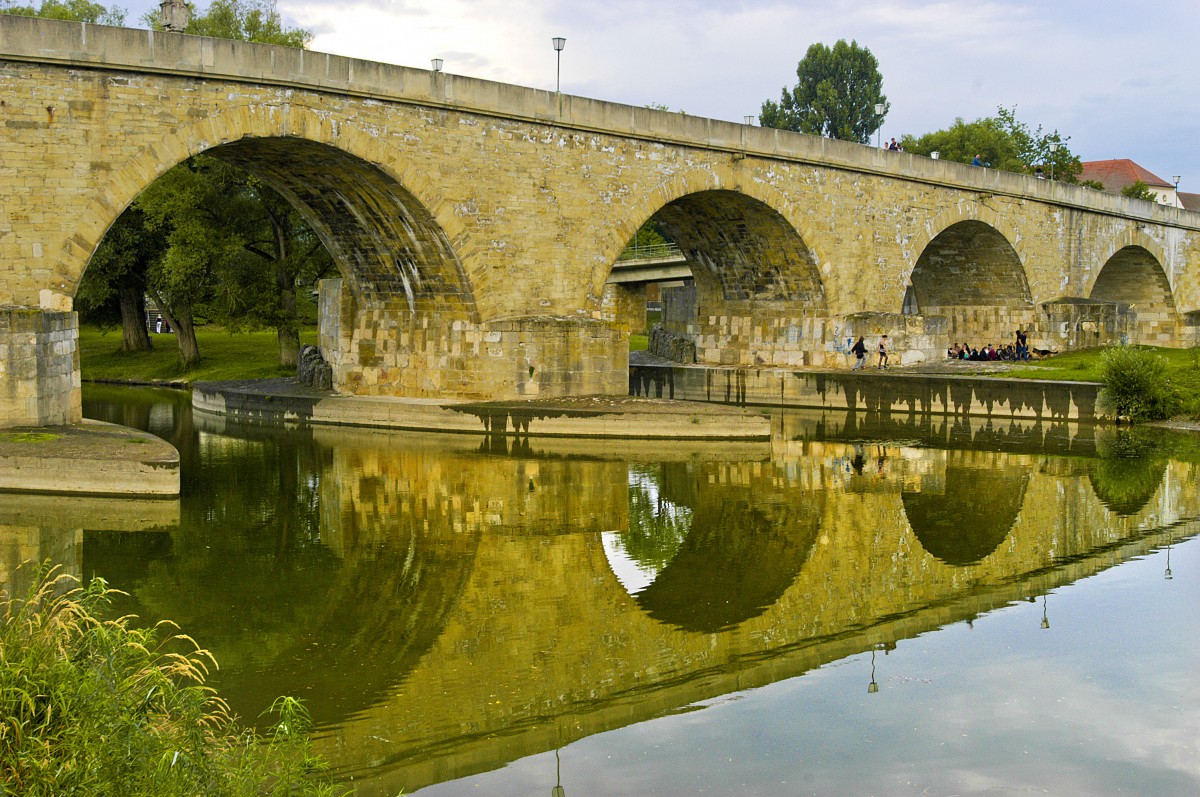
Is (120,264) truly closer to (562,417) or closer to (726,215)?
(726,215)

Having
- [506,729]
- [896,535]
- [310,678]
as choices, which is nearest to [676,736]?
[506,729]

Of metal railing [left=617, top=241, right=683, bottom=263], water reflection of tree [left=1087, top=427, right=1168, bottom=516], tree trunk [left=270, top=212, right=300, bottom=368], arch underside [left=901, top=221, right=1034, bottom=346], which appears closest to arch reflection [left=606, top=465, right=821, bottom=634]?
water reflection of tree [left=1087, top=427, right=1168, bottom=516]

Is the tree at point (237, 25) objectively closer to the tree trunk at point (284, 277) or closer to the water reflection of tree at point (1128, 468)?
the tree trunk at point (284, 277)

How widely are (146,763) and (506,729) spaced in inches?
97.8

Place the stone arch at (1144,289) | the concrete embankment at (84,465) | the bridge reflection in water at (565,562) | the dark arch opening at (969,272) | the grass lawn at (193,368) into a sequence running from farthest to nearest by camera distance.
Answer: the stone arch at (1144,289), the dark arch opening at (969,272), the grass lawn at (193,368), the concrete embankment at (84,465), the bridge reflection in water at (565,562)

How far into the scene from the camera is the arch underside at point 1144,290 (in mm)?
35375

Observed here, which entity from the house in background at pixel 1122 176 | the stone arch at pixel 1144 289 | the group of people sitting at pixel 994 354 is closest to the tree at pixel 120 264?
the group of people sitting at pixel 994 354

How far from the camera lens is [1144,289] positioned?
3609 cm

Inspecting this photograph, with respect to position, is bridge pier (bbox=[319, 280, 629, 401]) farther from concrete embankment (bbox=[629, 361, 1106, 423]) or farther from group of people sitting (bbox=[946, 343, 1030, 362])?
group of people sitting (bbox=[946, 343, 1030, 362])

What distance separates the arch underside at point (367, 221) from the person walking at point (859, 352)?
336 inches

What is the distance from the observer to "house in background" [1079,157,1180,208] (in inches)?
2778

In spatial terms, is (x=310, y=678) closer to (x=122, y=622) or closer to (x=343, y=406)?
(x=122, y=622)

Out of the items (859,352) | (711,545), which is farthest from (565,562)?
(859,352)

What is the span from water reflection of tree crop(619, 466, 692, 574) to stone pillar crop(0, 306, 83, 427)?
6344 millimetres
